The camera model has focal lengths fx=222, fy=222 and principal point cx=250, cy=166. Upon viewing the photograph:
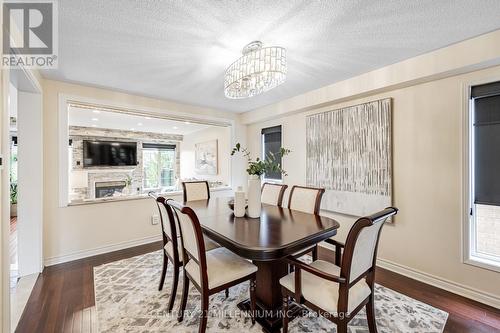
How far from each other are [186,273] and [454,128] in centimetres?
288

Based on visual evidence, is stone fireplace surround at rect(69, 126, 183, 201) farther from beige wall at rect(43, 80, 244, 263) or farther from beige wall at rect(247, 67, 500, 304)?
beige wall at rect(247, 67, 500, 304)

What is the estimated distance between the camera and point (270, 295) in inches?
71.5

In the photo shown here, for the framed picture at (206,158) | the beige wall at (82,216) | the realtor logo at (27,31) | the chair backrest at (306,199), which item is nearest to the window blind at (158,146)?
the framed picture at (206,158)

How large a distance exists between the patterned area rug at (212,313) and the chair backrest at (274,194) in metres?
1.07

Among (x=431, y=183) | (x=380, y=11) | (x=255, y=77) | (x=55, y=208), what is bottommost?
(x=55, y=208)

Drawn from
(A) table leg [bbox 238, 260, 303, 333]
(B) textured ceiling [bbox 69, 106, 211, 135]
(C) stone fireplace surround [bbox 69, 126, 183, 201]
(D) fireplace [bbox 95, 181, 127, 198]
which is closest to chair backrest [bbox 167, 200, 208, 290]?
(A) table leg [bbox 238, 260, 303, 333]

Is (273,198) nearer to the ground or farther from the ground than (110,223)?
farther from the ground

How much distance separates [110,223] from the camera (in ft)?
10.8

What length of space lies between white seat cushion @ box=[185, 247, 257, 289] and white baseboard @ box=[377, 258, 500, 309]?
195cm

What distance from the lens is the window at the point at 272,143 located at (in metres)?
4.32

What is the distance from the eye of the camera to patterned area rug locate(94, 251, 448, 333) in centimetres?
173

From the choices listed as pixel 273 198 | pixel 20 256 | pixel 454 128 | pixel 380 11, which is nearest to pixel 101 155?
pixel 20 256

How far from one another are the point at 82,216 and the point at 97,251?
545 millimetres

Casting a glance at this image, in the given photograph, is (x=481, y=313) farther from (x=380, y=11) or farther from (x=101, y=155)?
(x=101, y=155)
